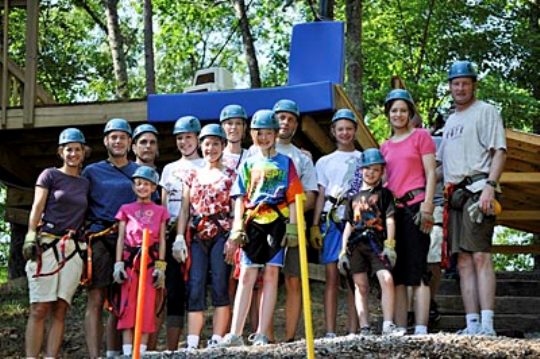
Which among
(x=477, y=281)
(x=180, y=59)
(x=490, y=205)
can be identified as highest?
(x=180, y=59)

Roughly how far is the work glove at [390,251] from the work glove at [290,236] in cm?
66

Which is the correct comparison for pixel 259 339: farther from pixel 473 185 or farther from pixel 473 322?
pixel 473 185

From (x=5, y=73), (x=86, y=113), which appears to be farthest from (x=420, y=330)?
(x=5, y=73)

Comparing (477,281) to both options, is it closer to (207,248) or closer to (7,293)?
(207,248)

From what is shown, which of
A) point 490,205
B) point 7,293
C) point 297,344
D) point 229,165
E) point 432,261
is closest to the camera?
point 297,344

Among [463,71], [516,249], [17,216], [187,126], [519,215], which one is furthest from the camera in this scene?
[516,249]

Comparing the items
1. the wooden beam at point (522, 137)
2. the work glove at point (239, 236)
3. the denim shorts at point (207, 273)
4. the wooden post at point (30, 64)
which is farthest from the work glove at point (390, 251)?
the wooden post at point (30, 64)

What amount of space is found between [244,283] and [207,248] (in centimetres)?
47

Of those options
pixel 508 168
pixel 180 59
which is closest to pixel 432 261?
A: pixel 508 168

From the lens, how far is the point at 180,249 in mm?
6613

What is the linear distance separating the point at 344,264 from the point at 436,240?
5.05 feet

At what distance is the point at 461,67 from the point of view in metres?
6.70

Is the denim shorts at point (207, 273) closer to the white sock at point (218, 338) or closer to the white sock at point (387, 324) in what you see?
the white sock at point (218, 338)

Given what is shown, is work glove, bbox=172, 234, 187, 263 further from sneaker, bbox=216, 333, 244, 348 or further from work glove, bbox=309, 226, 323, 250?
work glove, bbox=309, 226, 323, 250
